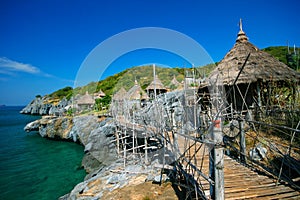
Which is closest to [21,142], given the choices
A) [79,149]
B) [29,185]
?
[79,149]

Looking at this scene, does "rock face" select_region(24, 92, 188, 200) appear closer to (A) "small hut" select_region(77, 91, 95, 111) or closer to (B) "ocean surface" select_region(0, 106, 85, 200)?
(B) "ocean surface" select_region(0, 106, 85, 200)

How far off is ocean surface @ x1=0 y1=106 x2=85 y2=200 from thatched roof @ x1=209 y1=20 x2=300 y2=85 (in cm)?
865

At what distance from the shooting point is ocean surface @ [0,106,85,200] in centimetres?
754

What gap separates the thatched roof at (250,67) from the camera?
6.84m

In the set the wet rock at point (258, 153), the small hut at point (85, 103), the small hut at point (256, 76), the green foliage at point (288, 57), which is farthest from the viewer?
the small hut at point (85, 103)

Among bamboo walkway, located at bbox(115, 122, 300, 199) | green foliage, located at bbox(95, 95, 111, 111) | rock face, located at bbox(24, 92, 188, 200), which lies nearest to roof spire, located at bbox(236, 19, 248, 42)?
rock face, located at bbox(24, 92, 188, 200)

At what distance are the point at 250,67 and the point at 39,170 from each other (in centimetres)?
1244

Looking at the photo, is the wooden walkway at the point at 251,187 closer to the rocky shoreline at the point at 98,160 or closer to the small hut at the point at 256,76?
the rocky shoreline at the point at 98,160

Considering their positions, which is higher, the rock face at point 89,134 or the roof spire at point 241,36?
the roof spire at point 241,36

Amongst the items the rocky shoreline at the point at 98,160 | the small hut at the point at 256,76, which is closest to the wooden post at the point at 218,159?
the rocky shoreline at the point at 98,160

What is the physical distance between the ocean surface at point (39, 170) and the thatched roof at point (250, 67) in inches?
341

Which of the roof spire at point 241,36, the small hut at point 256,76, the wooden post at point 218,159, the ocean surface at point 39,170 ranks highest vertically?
the roof spire at point 241,36

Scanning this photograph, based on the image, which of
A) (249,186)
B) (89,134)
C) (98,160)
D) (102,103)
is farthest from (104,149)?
(249,186)

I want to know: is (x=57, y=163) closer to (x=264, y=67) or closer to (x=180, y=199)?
(x=180, y=199)
